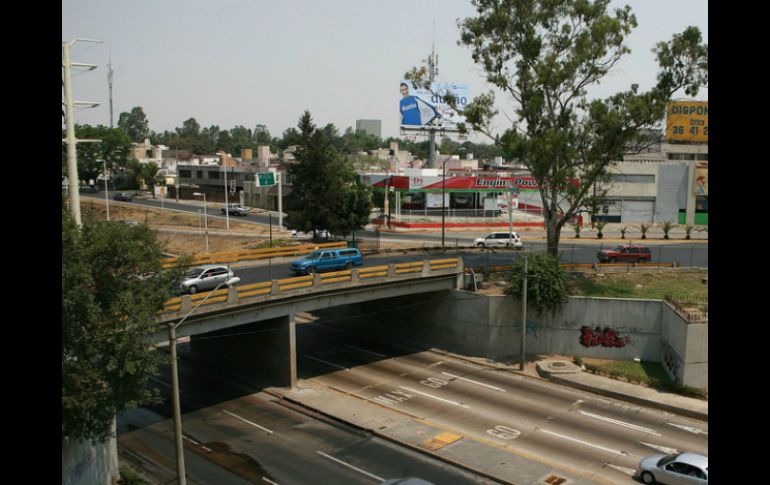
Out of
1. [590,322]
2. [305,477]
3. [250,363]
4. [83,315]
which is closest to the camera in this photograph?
[83,315]

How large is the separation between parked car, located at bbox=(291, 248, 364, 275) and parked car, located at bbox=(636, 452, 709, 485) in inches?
889

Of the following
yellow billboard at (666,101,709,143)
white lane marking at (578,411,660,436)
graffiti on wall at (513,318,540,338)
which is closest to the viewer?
white lane marking at (578,411,660,436)

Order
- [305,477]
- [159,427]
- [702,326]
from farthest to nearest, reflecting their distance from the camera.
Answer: [702,326], [159,427], [305,477]

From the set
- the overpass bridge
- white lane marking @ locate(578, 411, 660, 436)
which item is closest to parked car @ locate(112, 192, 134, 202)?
the overpass bridge

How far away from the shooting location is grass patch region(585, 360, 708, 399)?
1345 inches

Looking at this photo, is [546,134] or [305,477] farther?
[546,134]

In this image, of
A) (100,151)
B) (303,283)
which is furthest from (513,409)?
(100,151)

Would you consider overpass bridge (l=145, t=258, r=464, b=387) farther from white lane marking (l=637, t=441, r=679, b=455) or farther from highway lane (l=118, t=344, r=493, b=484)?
white lane marking (l=637, t=441, r=679, b=455)

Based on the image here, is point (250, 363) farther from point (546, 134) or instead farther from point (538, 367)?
point (546, 134)
